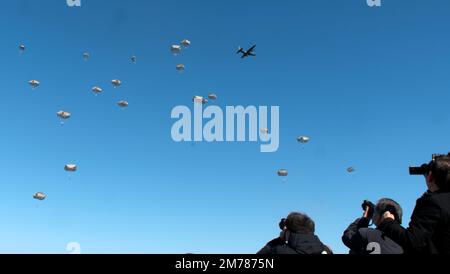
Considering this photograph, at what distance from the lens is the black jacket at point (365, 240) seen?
9.77 m

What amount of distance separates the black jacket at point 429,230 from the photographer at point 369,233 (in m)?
1.50

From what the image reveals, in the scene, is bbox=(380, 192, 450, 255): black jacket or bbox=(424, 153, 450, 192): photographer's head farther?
bbox=(424, 153, 450, 192): photographer's head

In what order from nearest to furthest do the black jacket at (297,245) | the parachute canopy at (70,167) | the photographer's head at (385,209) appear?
the photographer's head at (385,209)
the black jacket at (297,245)
the parachute canopy at (70,167)

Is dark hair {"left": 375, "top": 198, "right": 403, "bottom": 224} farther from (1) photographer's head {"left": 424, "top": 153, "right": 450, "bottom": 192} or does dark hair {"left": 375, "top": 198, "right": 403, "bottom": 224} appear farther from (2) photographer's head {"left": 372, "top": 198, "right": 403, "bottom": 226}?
(1) photographer's head {"left": 424, "top": 153, "right": 450, "bottom": 192}

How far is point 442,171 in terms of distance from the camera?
295 inches

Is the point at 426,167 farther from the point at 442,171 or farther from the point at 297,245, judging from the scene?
the point at 297,245

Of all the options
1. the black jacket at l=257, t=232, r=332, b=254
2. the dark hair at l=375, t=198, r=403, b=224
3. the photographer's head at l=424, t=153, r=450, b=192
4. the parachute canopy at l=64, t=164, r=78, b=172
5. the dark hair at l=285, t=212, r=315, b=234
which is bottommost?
the black jacket at l=257, t=232, r=332, b=254

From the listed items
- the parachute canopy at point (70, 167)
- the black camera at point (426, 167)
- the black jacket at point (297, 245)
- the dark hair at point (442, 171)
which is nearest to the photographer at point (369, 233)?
the black jacket at point (297, 245)

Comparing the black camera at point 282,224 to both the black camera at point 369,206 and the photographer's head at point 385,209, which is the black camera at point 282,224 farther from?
the photographer's head at point 385,209

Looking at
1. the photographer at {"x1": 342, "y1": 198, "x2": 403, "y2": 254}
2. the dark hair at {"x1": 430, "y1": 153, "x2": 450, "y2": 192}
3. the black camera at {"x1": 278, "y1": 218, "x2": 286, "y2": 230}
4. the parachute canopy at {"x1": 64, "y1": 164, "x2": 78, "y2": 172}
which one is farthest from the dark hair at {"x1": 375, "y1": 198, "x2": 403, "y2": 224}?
the parachute canopy at {"x1": 64, "y1": 164, "x2": 78, "y2": 172}

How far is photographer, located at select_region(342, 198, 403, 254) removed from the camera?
352 inches
